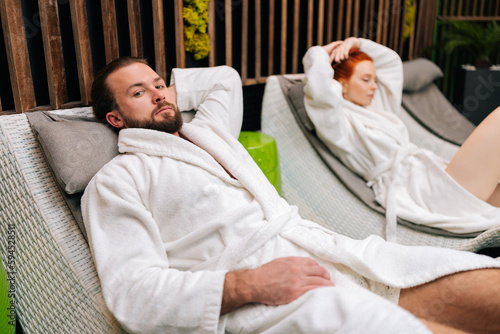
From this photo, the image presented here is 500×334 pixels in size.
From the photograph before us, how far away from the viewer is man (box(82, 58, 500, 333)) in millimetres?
1023

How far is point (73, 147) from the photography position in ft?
4.33

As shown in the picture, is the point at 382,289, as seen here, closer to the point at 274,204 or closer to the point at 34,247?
the point at 274,204

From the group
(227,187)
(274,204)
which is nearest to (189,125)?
(227,187)

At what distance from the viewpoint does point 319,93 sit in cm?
211

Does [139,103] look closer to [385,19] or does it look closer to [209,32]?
[209,32]

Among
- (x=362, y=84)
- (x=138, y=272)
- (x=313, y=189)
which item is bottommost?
(x=313, y=189)

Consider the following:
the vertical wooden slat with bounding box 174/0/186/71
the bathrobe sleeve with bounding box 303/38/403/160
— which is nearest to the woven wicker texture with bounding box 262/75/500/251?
the bathrobe sleeve with bounding box 303/38/403/160

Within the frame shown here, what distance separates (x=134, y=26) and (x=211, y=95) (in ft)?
1.73

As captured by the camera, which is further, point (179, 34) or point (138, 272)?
point (179, 34)

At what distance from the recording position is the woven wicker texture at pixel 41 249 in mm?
1210

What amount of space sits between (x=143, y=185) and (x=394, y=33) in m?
3.68

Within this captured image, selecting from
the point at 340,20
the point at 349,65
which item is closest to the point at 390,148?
the point at 349,65

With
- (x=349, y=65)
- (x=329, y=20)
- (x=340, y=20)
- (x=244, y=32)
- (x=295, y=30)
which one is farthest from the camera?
(x=340, y=20)

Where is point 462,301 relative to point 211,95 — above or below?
below
